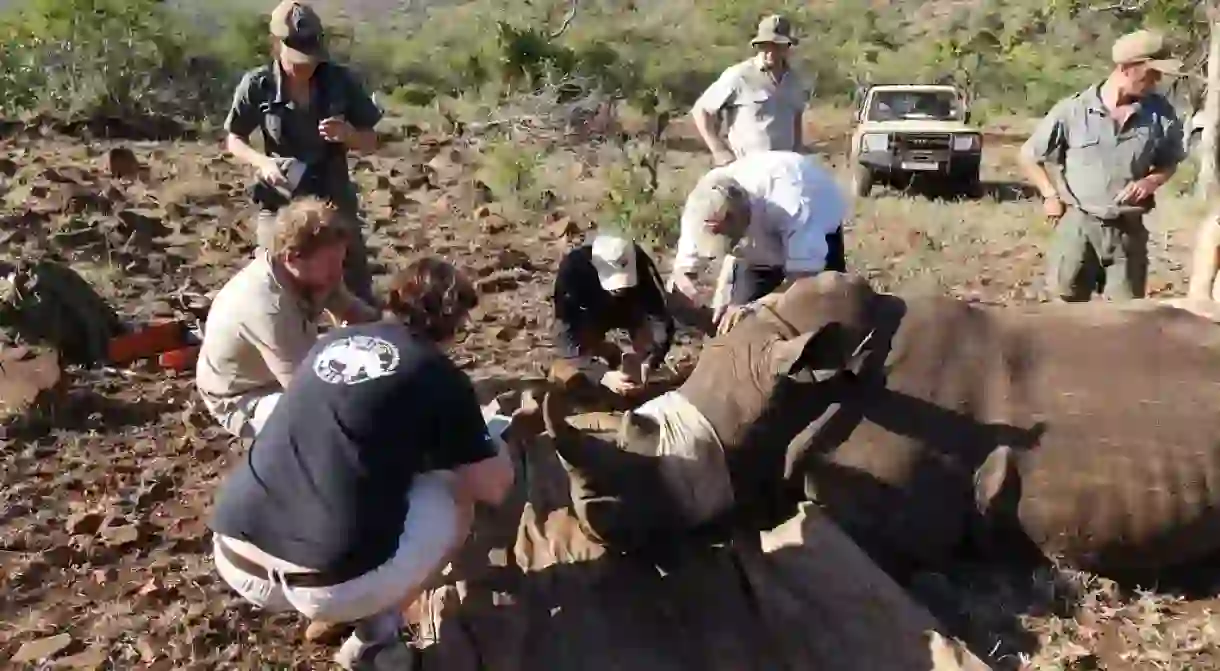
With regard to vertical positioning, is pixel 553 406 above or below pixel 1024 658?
above

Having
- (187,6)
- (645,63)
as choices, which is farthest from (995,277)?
(187,6)

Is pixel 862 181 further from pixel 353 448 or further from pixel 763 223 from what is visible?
pixel 353 448

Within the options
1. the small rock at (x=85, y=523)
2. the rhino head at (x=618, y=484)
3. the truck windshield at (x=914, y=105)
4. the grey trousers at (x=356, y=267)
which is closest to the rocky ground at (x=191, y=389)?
the small rock at (x=85, y=523)

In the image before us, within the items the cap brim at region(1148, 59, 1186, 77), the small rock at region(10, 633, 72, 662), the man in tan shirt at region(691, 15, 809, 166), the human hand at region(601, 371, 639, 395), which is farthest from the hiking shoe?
the cap brim at region(1148, 59, 1186, 77)

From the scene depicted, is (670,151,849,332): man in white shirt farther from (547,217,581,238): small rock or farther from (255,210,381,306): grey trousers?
(547,217,581,238): small rock

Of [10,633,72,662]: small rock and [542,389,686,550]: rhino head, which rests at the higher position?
[542,389,686,550]: rhino head

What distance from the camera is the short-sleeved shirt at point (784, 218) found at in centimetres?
495

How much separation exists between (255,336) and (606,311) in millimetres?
1927

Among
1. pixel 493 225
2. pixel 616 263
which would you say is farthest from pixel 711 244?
pixel 493 225

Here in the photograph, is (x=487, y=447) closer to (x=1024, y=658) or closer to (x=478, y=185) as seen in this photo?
(x=1024, y=658)

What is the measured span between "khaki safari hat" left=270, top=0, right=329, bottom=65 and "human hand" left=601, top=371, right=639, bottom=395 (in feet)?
6.47

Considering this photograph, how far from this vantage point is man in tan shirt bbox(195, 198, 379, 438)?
382 centimetres

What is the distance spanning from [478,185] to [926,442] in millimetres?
7106

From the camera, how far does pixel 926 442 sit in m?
4.29
